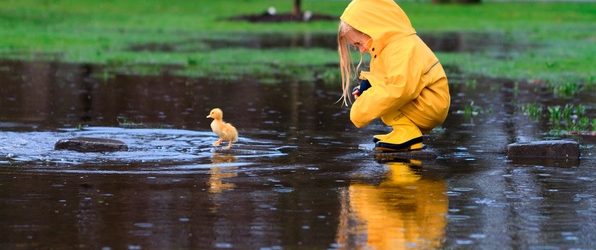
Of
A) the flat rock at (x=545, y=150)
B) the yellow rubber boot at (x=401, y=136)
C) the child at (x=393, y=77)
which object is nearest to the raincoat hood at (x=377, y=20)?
the child at (x=393, y=77)

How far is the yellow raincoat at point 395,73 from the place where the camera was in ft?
36.7

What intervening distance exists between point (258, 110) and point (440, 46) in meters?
14.9

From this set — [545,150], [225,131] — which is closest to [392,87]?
[545,150]

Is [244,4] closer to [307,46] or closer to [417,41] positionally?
[307,46]

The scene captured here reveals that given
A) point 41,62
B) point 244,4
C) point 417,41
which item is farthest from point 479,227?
point 244,4

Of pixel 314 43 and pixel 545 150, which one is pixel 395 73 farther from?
pixel 314 43

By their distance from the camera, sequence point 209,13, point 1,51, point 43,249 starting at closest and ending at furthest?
point 43,249
point 1,51
point 209,13

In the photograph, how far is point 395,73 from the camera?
1116 centimetres

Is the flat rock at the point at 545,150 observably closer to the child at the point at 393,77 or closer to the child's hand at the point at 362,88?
the child at the point at 393,77

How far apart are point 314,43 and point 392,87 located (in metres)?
20.4

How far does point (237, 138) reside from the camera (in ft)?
40.3

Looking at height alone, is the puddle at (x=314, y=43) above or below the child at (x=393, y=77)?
below

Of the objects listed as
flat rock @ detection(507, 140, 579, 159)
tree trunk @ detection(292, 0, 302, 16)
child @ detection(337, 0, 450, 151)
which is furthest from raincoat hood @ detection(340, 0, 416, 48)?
tree trunk @ detection(292, 0, 302, 16)

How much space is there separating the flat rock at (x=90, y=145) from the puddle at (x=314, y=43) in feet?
52.1
